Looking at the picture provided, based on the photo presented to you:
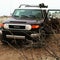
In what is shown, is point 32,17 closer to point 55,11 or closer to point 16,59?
point 55,11

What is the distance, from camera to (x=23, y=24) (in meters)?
9.21

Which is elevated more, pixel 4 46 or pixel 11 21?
pixel 11 21

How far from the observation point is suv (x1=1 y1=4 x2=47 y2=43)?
908 cm

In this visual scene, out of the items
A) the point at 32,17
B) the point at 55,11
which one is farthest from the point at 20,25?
the point at 55,11

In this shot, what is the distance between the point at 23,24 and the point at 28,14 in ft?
4.21

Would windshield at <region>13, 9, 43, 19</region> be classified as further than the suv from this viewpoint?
Yes

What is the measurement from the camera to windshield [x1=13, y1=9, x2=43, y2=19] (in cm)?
1016

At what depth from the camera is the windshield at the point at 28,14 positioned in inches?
400

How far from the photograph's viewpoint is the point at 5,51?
30.1 feet

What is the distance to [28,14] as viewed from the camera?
1041 centimetres

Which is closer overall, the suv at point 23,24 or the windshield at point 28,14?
the suv at point 23,24

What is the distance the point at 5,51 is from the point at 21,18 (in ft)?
5.21

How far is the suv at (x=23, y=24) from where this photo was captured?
9.08 meters

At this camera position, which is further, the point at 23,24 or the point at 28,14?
the point at 28,14
